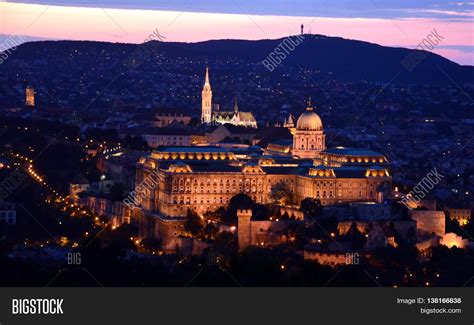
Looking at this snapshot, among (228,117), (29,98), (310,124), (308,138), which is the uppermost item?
(29,98)

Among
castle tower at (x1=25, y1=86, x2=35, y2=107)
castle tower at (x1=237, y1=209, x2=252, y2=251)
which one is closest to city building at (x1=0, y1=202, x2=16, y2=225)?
castle tower at (x1=237, y1=209, x2=252, y2=251)

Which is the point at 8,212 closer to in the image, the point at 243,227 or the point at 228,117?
the point at 243,227

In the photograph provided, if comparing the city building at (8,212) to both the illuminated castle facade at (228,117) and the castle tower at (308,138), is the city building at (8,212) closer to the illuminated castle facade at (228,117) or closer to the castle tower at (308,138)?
the castle tower at (308,138)

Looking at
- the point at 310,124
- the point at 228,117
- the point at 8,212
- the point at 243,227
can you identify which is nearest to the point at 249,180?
A: the point at 243,227

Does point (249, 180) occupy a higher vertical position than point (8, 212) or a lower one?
higher

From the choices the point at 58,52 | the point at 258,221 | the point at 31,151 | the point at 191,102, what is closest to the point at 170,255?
the point at 258,221

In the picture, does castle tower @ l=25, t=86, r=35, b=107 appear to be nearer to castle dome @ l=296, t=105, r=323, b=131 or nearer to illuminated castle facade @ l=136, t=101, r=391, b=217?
castle dome @ l=296, t=105, r=323, b=131

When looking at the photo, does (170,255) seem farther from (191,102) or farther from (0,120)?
(191,102)

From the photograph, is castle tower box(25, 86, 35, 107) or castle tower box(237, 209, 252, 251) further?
castle tower box(25, 86, 35, 107)
